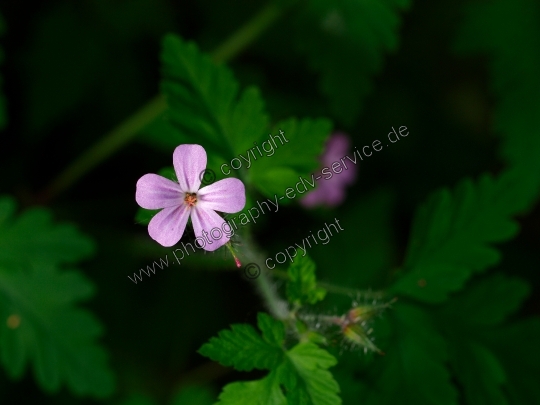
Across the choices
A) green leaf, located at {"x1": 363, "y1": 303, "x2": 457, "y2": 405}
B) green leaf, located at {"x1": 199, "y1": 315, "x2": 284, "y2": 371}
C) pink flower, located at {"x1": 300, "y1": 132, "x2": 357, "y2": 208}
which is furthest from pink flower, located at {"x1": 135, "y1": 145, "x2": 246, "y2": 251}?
pink flower, located at {"x1": 300, "y1": 132, "x2": 357, "y2": 208}

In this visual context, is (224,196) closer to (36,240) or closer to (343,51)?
(36,240)

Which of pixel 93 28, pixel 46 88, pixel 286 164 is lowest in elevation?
pixel 286 164

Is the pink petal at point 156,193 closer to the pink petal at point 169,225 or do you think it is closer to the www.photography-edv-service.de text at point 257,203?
the pink petal at point 169,225

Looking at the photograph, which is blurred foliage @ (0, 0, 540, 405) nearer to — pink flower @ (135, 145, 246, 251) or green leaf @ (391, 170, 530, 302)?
green leaf @ (391, 170, 530, 302)

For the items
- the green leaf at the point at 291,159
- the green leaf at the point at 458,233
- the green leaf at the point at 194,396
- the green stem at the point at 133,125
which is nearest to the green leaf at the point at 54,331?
the green leaf at the point at 194,396

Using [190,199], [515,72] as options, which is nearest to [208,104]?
[190,199]

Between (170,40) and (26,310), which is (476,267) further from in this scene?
(26,310)

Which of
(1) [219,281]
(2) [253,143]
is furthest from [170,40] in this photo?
(1) [219,281]
